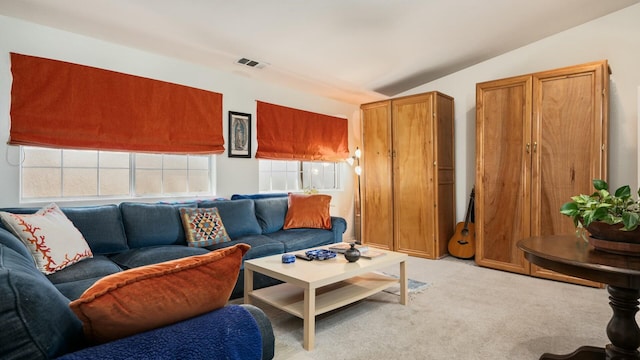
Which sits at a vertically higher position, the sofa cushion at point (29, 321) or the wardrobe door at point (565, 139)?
the wardrobe door at point (565, 139)

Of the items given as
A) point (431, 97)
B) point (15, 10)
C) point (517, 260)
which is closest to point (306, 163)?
point (431, 97)

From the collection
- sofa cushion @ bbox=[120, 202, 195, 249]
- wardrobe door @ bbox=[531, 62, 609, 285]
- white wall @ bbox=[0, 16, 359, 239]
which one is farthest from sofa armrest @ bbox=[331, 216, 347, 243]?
wardrobe door @ bbox=[531, 62, 609, 285]

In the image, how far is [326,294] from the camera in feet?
8.09

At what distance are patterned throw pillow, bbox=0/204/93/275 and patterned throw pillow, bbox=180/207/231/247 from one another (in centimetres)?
75

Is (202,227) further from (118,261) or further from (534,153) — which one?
(534,153)

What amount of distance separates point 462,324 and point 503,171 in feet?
6.74

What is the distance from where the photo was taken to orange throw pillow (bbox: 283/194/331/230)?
3.83 meters

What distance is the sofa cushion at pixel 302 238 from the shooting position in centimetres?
330

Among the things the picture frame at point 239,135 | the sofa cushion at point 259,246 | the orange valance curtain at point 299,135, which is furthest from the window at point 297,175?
the sofa cushion at point 259,246

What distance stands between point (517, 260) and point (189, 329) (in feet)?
12.1

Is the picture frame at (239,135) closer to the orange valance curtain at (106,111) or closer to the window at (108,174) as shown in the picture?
the orange valance curtain at (106,111)

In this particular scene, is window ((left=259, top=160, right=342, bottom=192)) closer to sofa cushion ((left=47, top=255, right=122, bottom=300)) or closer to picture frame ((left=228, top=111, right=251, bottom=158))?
picture frame ((left=228, top=111, right=251, bottom=158))

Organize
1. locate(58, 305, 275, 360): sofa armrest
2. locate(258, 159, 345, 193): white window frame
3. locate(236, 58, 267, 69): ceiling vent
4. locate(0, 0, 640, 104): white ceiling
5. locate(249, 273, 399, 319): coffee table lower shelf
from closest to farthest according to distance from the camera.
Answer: locate(58, 305, 275, 360): sofa armrest → locate(249, 273, 399, 319): coffee table lower shelf → locate(0, 0, 640, 104): white ceiling → locate(236, 58, 267, 69): ceiling vent → locate(258, 159, 345, 193): white window frame

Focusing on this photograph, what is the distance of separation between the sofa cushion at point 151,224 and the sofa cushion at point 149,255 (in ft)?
0.38
